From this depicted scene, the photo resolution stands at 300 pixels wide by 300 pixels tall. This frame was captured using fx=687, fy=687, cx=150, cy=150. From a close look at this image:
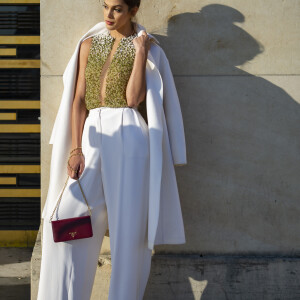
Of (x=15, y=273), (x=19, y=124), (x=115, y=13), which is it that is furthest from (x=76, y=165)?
(x=19, y=124)

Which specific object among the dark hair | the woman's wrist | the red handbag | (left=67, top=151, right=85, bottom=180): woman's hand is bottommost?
the red handbag

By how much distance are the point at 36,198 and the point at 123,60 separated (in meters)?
2.95

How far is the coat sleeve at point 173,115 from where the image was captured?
4672 millimetres

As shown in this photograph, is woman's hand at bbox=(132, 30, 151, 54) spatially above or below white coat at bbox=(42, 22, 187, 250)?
above

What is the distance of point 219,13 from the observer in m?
5.09

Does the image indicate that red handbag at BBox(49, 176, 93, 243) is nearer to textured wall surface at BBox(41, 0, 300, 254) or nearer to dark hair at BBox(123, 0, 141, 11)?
textured wall surface at BBox(41, 0, 300, 254)

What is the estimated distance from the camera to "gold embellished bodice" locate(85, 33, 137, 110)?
175 inches

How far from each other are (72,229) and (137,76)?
3.47 ft

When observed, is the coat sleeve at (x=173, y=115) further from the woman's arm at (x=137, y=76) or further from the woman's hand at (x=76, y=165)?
the woman's hand at (x=76, y=165)

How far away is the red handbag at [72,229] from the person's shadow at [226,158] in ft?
3.38

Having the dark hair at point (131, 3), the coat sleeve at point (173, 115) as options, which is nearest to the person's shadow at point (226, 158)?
the coat sleeve at point (173, 115)

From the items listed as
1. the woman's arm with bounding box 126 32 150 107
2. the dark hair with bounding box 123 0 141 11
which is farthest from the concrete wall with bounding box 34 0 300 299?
the woman's arm with bounding box 126 32 150 107

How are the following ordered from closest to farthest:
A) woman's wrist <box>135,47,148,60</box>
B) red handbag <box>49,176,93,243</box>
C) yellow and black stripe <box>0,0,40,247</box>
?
red handbag <box>49,176,93,243</box>, woman's wrist <box>135,47,148,60</box>, yellow and black stripe <box>0,0,40,247</box>

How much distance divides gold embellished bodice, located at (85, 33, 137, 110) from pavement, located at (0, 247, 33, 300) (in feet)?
6.69
